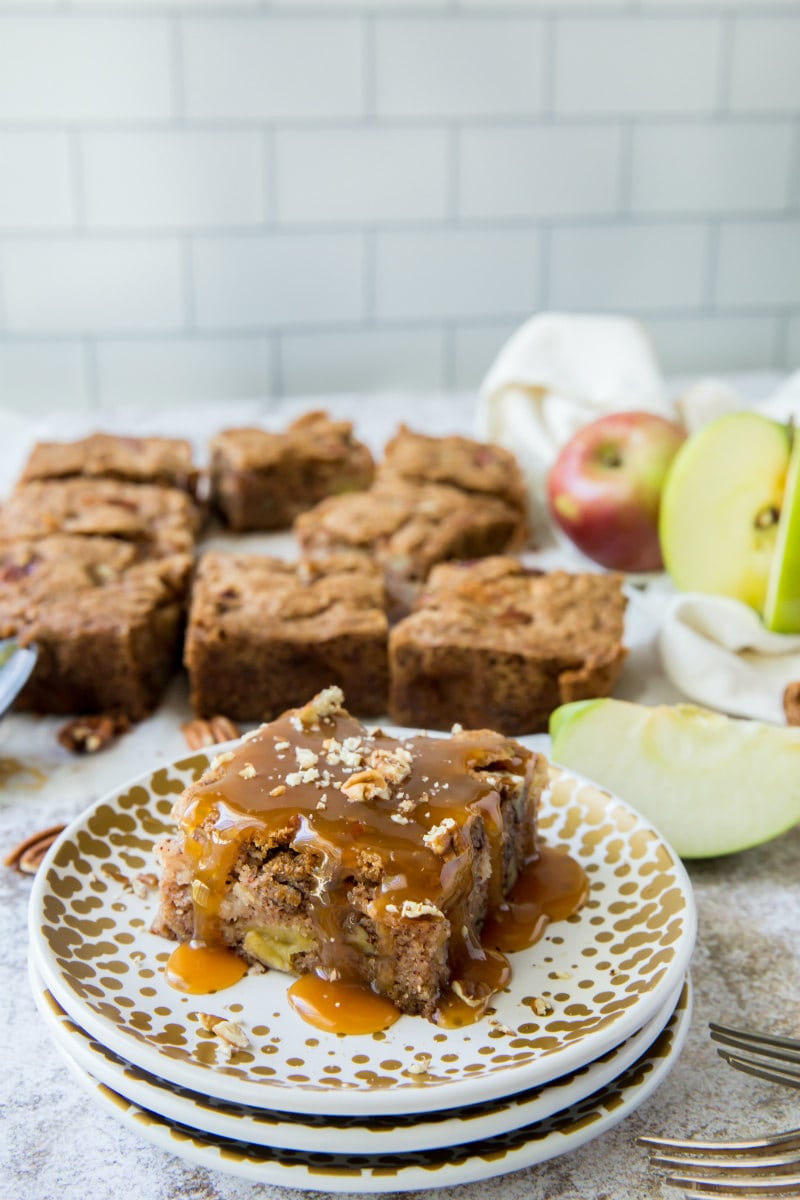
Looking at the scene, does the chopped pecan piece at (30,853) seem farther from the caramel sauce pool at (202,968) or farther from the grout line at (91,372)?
the grout line at (91,372)

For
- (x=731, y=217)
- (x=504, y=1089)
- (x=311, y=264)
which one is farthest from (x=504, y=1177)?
(x=731, y=217)

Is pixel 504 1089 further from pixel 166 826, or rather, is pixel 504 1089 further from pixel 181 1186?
pixel 166 826

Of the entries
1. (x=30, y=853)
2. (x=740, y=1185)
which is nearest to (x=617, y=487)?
(x=30, y=853)

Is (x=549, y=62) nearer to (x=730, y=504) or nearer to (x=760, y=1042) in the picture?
(x=730, y=504)

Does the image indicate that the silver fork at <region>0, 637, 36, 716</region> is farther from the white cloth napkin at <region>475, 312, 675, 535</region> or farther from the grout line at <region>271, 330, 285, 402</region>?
the grout line at <region>271, 330, 285, 402</region>

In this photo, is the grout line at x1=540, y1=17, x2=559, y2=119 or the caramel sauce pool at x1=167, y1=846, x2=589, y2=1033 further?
the grout line at x1=540, y1=17, x2=559, y2=119

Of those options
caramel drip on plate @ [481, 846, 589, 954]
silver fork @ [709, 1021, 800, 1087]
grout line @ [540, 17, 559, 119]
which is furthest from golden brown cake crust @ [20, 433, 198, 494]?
silver fork @ [709, 1021, 800, 1087]
